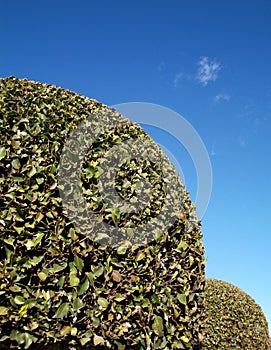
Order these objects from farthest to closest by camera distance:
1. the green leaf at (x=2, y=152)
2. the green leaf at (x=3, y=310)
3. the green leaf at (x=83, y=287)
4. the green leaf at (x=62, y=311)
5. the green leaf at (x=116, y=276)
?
1. the green leaf at (x=2, y=152)
2. the green leaf at (x=116, y=276)
3. the green leaf at (x=83, y=287)
4. the green leaf at (x=62, y=311)
5. the green leaf at (x=3, y=310)

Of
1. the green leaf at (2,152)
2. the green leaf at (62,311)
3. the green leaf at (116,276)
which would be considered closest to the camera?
the green leaf at (62,311)

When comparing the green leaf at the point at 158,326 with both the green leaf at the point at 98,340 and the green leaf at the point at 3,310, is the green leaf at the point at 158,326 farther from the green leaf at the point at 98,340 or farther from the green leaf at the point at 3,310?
the green leaf at the point at 3,310

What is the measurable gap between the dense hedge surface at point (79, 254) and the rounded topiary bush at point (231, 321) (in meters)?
5.63

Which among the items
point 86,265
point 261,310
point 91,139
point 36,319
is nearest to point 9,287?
point 36,319

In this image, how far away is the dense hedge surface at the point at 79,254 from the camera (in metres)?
3.18

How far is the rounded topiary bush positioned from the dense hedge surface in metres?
5.63

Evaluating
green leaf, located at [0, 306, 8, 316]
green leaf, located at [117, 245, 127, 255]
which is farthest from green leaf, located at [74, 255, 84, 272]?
green leaf, located at [0, 306, 8, 316]

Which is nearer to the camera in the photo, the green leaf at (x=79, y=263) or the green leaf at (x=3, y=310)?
the green leaf at (x=3, y=310)

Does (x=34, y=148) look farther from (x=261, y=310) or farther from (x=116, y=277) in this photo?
(x=261, y=310)

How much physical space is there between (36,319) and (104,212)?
1129 millimetres

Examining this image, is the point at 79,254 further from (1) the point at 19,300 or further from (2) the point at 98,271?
(1) the point at 19,300

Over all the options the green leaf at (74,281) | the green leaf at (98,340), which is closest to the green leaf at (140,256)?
the green leaf at (74,281)

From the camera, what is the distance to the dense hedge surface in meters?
3.18

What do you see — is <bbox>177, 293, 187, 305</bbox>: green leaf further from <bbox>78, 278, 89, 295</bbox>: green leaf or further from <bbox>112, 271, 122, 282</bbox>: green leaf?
<bbox>78, 278, 89, 295</bbox>: green leaf
